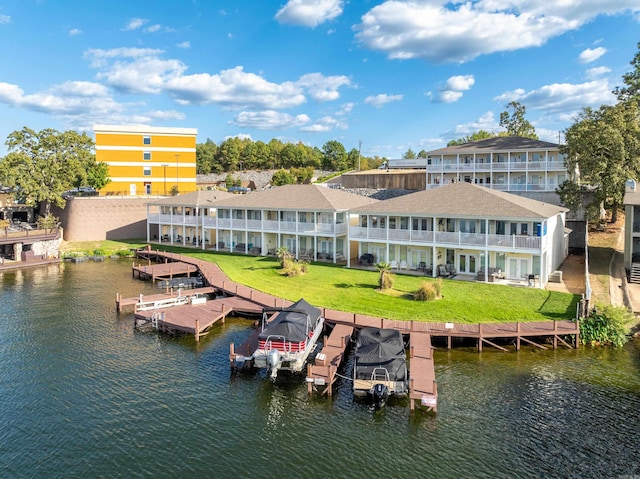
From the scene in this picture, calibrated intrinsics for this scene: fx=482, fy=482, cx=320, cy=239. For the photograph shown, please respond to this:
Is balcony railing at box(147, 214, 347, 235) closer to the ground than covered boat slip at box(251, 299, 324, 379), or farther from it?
farther from it

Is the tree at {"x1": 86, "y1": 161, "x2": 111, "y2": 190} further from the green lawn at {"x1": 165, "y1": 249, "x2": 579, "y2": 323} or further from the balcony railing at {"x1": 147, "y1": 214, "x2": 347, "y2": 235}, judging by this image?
the green lawn at {"x1": 165, "y1": 249, "x2": 579, "y2": 323}

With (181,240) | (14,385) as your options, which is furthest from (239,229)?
(14,385)

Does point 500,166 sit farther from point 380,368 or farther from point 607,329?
point 380,368

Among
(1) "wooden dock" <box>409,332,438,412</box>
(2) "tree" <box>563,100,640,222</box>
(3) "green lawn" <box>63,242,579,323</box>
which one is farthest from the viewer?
(2) "tree" <box>563,100,640,222</box>

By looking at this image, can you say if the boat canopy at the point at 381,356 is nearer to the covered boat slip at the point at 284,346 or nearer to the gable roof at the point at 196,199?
the covered boat slip at the point at 284,346

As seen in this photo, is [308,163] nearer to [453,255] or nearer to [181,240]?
[181,240]

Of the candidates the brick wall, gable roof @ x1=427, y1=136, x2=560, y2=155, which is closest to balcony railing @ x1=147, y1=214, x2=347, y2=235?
the brick wall

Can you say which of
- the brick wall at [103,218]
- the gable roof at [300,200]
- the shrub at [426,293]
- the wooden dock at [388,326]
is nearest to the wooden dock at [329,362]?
the wooden dock at [388,326]
